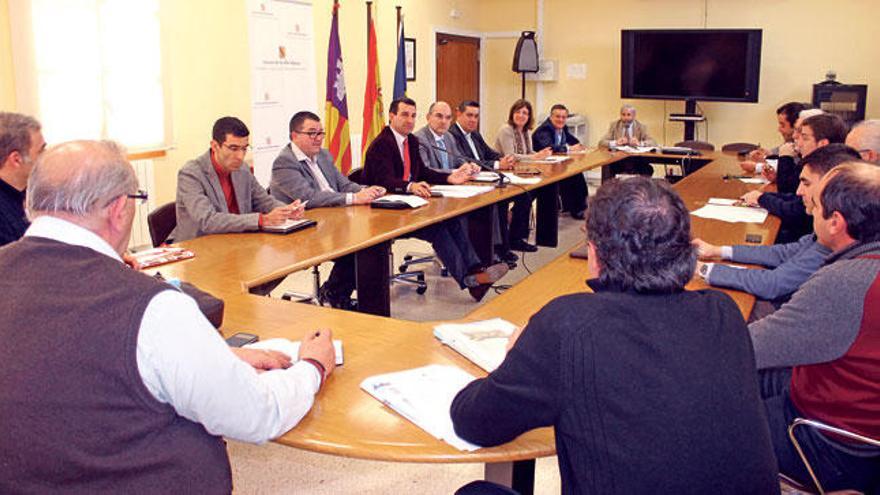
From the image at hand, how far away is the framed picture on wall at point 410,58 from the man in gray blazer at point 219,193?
4.89 meters

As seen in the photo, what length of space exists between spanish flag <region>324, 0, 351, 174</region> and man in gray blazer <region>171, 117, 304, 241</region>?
294cm

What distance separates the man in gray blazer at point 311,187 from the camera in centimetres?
403

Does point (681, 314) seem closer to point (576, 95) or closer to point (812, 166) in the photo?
point (812, 166)

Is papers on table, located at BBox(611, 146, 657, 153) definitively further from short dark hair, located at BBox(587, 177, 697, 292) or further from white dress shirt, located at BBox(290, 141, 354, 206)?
short dark hair, located at BBox(587, 177, 697, 292)

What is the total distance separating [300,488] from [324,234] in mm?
1142

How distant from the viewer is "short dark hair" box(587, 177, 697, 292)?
4.18 feet

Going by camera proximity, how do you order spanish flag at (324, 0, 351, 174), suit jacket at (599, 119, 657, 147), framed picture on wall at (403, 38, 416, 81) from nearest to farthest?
spanish flag at (324, 0, 351, 174) < suit jacket at (599, 119, 657, 147) < framed picture on wall at (403, 38, 416, 81)

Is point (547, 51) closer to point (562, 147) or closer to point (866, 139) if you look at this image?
point (562, 147)

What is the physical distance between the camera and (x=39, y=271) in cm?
127

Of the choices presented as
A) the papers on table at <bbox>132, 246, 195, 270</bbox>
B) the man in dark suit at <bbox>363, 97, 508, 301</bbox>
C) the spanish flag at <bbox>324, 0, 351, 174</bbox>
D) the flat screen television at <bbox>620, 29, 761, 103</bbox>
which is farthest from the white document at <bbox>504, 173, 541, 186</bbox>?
the flat screen television at <bbox>620, 29, 761, 103</bbox>

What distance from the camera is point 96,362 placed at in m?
1.22

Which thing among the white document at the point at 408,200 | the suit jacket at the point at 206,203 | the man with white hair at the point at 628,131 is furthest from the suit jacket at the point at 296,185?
the man with white hair at the point at 628,131

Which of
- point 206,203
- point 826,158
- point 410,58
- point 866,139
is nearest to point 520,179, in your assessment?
point 866,139

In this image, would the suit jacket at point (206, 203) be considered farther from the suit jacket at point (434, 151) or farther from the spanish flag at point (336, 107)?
the spanish flag at point (336, 107)
